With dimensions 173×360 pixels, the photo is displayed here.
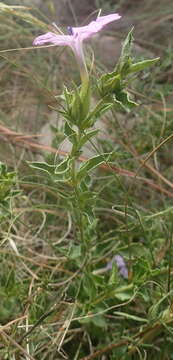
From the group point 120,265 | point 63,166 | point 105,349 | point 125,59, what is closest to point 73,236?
point 120,265

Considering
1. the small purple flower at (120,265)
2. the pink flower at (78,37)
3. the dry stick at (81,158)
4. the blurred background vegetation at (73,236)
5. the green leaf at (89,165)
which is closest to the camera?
the pink flower at (78,37)

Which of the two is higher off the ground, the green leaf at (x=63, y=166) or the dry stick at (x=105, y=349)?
the green leaf at (x=63, y=166)

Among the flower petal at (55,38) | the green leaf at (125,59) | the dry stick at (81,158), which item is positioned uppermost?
the flower petal at (55,38)

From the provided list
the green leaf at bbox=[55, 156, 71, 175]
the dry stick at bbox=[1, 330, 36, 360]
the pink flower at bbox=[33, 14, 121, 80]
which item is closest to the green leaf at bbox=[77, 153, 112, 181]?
the green leaf at bbox=[55, 156, 71, 175]

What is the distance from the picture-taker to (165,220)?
134 cm

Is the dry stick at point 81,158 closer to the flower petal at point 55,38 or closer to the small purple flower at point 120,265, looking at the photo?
the small purple flower at point 120,265

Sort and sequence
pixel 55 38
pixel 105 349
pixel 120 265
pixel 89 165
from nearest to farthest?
pixel 55 38
pixel 89 165
pixel 105 349
pixel 120 265

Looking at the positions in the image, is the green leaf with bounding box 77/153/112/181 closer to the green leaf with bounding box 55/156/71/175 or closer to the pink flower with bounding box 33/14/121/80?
the green leaf with bounding box 55/156/71/175

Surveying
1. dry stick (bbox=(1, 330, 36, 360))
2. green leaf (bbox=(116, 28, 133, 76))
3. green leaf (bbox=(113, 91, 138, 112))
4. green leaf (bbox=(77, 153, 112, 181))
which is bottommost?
dry stick (bbox=(1, 330, 36, 360))

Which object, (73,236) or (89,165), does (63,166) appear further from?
(73,236)

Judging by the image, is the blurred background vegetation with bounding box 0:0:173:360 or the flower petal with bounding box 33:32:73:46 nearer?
the flower petal with bounding box 33:32:73:46

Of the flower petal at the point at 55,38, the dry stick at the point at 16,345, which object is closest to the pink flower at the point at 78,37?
the flower petal at the point at 55,38

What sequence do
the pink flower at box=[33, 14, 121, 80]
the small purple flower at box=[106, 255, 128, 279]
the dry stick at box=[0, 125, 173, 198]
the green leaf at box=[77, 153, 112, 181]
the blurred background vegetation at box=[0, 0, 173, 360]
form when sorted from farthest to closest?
the dry stick at box=[0, 125, 173, 198] < the small purple flower at box=[106, 255, 128, 279] < the blurred background vegetation at box=[0, 0, 173, 360] < the green leaf at box=[77, 153, 112, 181] < the pink flower at box=[33, 14, 121, 80]

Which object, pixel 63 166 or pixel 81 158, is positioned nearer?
pixel 63 166
